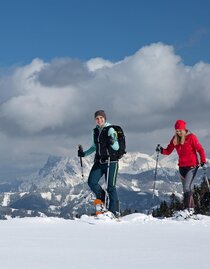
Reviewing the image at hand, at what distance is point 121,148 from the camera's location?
1197 cm

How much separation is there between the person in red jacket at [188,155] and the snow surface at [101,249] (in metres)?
4.53

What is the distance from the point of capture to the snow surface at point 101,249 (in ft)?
14.9

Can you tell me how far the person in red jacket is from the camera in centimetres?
1227

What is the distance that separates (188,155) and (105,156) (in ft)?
7.74

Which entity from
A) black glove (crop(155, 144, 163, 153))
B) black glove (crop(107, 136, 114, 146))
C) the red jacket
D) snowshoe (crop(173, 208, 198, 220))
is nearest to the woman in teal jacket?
black glove (crop(107, 136, 114, 146))

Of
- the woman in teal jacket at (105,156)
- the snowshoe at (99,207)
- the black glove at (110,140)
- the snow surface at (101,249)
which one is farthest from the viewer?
the woman in teal jacket at (105,156)

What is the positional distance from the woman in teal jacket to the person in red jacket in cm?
187

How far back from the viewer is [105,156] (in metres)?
12.0

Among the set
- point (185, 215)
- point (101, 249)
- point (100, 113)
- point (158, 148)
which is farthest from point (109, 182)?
point (101, 249)

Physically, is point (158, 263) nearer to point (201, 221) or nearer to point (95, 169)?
point (201, 221)

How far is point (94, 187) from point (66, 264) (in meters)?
7.86

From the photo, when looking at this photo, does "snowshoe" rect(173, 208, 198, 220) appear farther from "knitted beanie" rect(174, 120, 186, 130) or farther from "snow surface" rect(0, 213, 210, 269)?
"snow surface" rect(0, 213, 210, 269)

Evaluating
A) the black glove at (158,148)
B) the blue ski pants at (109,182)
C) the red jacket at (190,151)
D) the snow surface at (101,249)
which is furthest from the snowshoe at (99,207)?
the snow surface at (101,249)

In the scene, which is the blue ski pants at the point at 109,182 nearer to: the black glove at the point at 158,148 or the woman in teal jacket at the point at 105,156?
the woman in teal jacket at the point at 105,156
